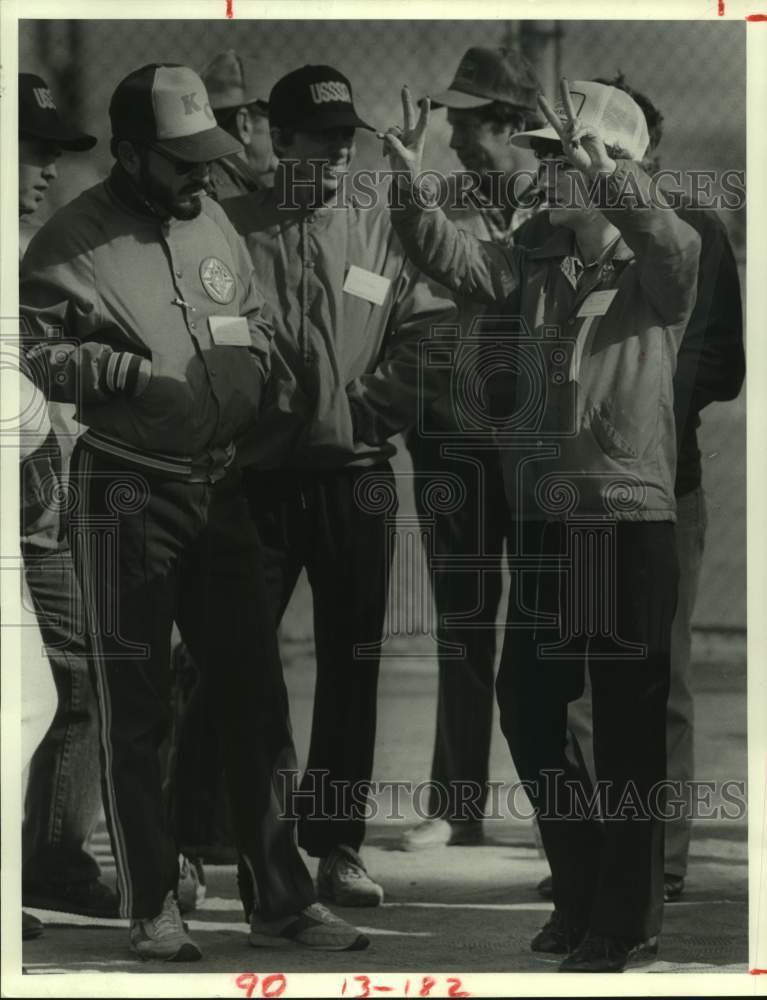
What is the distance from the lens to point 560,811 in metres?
6.18

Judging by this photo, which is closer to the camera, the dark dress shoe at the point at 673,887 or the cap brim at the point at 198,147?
the cap brim at the point at 198,147

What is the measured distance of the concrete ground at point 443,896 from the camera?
20.3 ft

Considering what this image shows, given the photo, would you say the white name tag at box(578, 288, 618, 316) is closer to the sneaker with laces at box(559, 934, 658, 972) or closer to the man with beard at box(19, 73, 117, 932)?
the man with beard at box(19, 73, 117, 932)

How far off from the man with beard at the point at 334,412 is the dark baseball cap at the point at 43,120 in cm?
45

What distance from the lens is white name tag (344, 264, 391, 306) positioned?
6.20 meters

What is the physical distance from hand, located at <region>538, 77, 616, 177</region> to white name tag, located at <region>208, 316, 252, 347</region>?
3.17ft

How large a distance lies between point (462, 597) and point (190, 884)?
1.07 m

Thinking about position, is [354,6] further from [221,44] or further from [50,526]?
[50,526]

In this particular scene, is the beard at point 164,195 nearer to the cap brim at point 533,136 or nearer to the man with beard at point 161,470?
the man with beard at point 161,470

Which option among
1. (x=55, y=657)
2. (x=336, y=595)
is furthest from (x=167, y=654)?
(x=336, y=595)

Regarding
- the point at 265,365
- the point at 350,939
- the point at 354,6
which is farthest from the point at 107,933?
the point at 354,6

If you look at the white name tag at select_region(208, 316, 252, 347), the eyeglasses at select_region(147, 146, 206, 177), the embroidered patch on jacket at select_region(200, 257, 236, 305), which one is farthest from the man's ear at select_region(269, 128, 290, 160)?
the white name tag at select_region(208, 316, 252, 347)

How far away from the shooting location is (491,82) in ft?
20.4

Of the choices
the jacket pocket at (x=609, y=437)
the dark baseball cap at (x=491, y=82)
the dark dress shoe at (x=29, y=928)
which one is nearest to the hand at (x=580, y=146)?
the dark baseball cap at (x=491, y=82)
